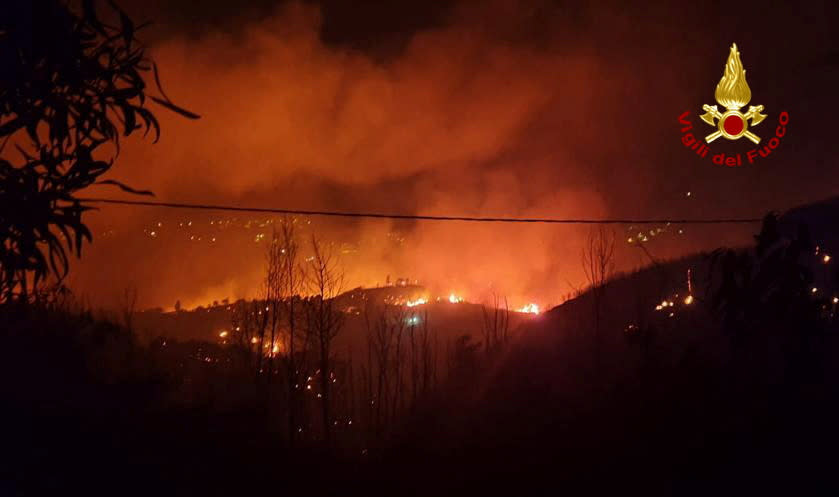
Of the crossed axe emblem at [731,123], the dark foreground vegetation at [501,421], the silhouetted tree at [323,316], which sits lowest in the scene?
the dark foreground vegetation at [501,421]

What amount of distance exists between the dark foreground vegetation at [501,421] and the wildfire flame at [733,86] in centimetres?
346

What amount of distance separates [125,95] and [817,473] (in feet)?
28.0

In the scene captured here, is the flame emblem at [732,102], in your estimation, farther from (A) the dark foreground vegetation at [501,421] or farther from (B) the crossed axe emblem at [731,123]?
(A) the dark foreground vegetation at [501,421]

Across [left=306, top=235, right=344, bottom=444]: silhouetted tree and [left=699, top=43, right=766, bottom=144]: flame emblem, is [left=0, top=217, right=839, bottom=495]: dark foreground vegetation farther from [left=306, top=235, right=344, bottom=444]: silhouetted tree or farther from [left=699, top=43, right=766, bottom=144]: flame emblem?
[left=699, top=43, right=766, bottom=144]: flame emblem

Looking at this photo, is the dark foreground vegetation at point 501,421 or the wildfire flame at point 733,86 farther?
the wildfire flame at point 733,86

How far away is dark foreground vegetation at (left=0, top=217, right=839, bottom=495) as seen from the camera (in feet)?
22.2

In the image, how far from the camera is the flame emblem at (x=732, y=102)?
11.2 meters

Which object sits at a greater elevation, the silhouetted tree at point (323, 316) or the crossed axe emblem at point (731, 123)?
the crossed axe emblem at point (731, 123)

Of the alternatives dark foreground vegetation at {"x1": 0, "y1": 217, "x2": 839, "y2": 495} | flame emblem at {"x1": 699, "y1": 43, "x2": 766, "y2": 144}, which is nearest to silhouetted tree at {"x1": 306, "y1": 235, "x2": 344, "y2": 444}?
dark foreground vegetation at {"x1": 0, "y1": 217, "x2": 839, "y2": 495}

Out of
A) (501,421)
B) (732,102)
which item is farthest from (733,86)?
(501,421)

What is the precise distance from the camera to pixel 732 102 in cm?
1148

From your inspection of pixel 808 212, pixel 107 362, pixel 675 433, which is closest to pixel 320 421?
pixel 107 362

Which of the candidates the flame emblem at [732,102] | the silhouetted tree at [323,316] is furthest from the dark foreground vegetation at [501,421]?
the flame emblem at [732,102]

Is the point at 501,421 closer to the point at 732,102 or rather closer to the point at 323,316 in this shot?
the point at 323,316
